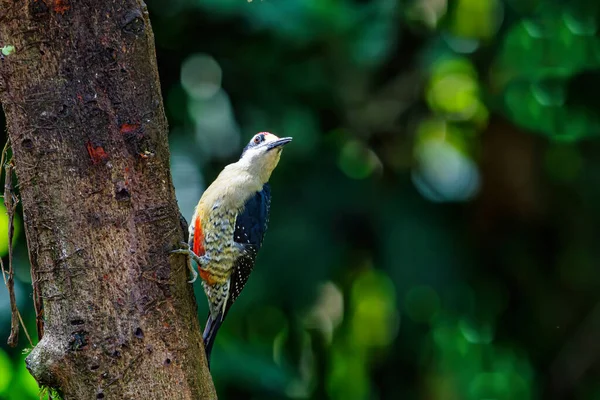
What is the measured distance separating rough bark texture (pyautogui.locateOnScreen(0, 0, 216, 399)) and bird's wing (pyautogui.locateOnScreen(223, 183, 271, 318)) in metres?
1.18

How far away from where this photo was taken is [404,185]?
17.2 feet

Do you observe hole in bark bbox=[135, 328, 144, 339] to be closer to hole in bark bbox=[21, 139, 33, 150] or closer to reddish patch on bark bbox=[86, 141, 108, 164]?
reddish patch on bark bbox=[86, 141, 108, 164]

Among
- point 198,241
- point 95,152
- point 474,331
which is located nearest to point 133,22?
point 95,152

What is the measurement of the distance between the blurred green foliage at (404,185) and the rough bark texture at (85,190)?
81.4 inches

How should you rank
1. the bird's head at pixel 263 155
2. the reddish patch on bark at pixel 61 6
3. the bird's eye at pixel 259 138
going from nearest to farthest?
the reddish patch on bark at pixel 61 6
the bird's head at pixel 263 155
the bird's eye at pixel 259 138

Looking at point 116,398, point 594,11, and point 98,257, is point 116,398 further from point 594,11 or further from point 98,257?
point 594,11

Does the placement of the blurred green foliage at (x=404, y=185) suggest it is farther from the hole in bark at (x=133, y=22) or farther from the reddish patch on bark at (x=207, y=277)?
the hole in bark at (x=133, y=22)

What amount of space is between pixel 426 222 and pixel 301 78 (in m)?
1.20

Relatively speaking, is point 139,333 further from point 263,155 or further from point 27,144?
point 263,155

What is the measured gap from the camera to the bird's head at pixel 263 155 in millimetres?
3461

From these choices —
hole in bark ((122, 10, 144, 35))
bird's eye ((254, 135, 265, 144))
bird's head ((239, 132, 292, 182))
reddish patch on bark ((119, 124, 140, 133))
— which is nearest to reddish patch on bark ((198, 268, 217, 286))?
bird's head ((239, 132, 292, 182))

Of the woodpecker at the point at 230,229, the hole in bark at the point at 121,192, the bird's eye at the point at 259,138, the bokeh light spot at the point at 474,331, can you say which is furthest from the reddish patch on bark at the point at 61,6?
the bokeh light spot at the point at 474,331

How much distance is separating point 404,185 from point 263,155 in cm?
193

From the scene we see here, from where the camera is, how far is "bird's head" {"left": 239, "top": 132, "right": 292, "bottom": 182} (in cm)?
346
